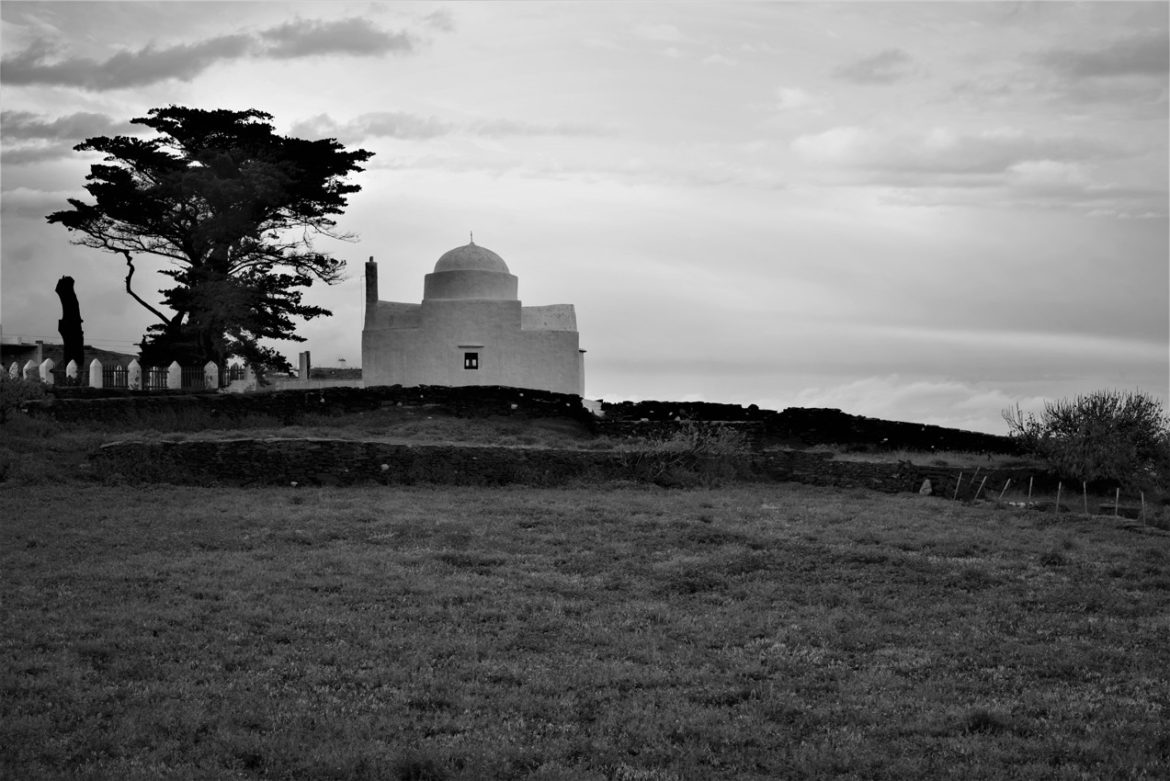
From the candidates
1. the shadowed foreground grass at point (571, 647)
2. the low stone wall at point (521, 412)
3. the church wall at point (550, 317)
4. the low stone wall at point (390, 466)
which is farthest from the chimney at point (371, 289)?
the shadowed foreground grass at point (571, 647)

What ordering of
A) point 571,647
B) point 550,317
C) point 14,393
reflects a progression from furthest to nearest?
point 550,317
point 14,393
point 571,647

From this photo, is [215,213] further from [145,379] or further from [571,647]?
[571,647]

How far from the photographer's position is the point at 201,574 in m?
12.7

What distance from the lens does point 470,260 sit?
37875 millimetres

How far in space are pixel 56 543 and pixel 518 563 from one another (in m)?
5.95

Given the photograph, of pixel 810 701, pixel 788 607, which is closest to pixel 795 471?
pixel 788 607

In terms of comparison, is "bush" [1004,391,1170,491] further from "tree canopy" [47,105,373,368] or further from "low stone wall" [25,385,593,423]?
"tree canopy" [47,105,373,368]

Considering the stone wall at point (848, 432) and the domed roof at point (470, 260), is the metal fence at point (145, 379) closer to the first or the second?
the domed roof at point (470, 260)

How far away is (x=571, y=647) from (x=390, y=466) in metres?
12.0

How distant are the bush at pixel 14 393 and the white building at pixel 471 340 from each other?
11398 mm

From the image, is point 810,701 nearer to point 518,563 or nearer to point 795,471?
point 518,563

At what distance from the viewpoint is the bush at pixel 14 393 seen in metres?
25.7

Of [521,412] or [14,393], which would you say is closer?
[14,393]

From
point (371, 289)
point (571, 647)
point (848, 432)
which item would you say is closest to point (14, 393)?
point (371, 289)
